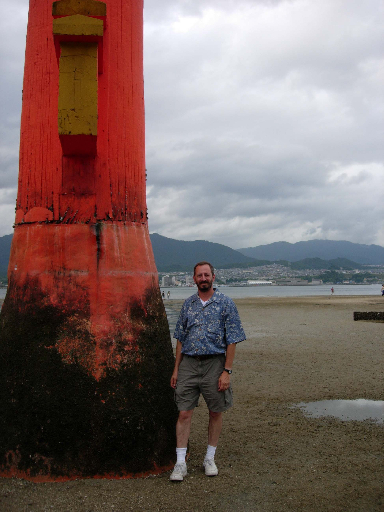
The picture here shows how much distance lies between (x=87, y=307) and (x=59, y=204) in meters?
0.88

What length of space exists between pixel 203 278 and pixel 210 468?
60.0 inches

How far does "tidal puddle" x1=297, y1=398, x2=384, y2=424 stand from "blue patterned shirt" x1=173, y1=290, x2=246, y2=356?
2.54 meters

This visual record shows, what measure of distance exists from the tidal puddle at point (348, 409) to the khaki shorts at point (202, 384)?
239cm

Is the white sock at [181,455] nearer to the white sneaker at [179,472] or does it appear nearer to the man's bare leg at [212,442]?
the white sneaker at [179,472]

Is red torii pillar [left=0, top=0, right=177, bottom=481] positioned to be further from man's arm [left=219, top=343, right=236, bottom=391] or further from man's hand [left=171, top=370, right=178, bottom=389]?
man's arm [left=219, top=343, right=236, bottom=391]

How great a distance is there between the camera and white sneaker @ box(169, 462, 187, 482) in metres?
3.48

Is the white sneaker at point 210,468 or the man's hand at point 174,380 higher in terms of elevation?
the man's hand at point 174,380

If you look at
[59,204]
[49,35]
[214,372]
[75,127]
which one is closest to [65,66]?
[75,127]

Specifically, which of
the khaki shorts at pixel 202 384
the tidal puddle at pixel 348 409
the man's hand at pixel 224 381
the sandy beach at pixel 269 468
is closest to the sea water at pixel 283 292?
the sandy beach at pixel 269 468

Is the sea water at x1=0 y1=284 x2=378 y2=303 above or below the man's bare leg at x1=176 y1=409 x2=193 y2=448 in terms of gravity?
below

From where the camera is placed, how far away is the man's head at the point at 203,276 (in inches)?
149

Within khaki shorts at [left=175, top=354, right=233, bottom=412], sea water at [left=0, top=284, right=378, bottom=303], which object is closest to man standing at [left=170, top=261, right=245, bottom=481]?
khaki shorts at [left=175, top=354, right=233, bottom=412]

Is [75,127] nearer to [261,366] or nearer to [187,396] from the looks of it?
[187,396]

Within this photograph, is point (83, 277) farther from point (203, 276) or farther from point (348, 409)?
point (348, 409)
